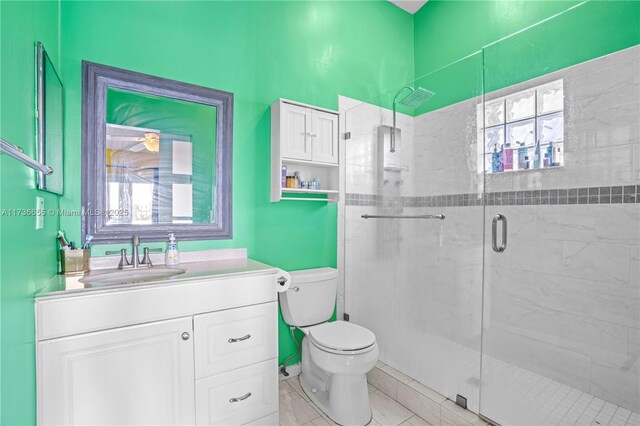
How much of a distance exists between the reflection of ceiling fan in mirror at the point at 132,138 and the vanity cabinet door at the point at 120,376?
95 cm

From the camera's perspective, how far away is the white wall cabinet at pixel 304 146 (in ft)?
6.43

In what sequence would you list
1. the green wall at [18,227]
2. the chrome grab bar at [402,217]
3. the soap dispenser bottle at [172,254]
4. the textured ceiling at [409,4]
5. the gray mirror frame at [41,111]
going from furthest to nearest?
1. the textured ceiling at [409,4]
2. the chrome grab bar at [402,217]
3. the soap dispenser bottle at [172,254]
4. the gray mirror frame at [41,111]
5. the green wall at [18,227]

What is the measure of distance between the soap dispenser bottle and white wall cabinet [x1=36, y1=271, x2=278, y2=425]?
0.36 metres

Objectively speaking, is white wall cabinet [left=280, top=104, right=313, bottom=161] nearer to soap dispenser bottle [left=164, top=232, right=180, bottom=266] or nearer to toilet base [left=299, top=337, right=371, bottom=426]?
soap dispenser bottle [left=164, top=232, right=180, bottom=266]

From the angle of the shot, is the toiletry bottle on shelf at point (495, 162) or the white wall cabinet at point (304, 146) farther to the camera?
the white wall cabinet at point (304, 146)

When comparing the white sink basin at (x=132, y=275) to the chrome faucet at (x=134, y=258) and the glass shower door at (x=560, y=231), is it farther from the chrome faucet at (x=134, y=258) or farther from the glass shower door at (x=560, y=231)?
the glass shower door at (x=560, y=231)

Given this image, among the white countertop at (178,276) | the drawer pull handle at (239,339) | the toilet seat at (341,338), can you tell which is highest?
the white countertop at (178,276)

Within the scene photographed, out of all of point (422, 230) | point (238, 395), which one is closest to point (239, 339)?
point (238, 395)

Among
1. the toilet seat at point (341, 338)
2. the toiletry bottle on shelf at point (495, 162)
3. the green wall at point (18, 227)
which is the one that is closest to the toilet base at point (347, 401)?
the toilet seat at point (341, 338)

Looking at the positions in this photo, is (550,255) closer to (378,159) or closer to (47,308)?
(378,159)

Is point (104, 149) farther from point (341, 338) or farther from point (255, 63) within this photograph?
point (341, 338)

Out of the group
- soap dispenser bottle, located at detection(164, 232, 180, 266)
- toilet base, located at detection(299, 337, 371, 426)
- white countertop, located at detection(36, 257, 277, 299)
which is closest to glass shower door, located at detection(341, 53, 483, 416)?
toilet base, located at detection(299, 337, 371, 426)

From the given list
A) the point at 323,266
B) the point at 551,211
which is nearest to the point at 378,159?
the point at 323,266

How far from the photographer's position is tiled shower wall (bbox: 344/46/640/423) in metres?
1.45
